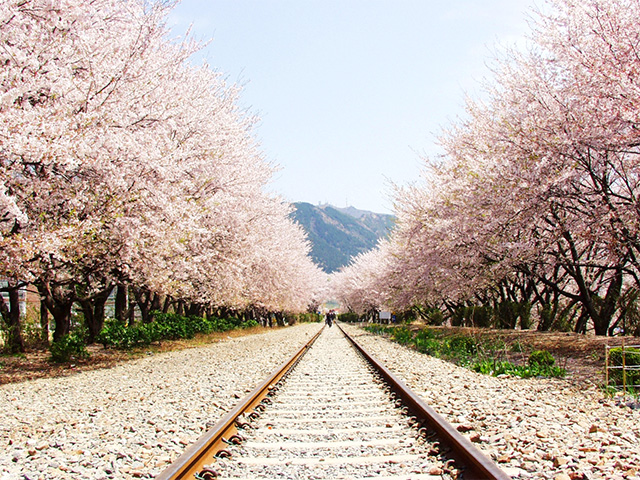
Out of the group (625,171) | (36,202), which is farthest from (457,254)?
(36,202)

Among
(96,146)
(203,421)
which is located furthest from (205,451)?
(96,146)

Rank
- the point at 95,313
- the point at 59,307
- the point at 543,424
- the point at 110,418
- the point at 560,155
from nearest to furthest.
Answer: the point at 543,424 → the point at 110,418 → the point at 560,155 → the point at 59,307 → the point at 95,313

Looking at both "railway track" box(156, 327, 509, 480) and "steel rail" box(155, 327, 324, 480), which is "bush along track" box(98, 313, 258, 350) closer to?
"railway track" box(156, 327, 509, 480)

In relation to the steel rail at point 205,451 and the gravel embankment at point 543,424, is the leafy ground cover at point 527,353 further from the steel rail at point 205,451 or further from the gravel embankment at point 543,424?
the steel rail at point 205,451

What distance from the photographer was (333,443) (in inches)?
209

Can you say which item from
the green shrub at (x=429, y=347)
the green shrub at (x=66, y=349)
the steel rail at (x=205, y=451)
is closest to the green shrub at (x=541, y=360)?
the green shrub at (x=429, y=347)

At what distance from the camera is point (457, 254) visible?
1906 centimetres

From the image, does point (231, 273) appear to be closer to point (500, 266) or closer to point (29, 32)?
point (500, 266)

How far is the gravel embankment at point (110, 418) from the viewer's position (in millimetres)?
4727

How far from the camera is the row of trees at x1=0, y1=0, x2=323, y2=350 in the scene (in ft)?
30.4

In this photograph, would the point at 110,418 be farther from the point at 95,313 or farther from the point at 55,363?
the point at 95,313

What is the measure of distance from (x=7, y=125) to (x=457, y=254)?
15180 millimetres

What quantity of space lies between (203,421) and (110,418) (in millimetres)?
1397

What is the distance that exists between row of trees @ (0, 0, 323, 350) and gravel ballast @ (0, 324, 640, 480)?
10.2ft
